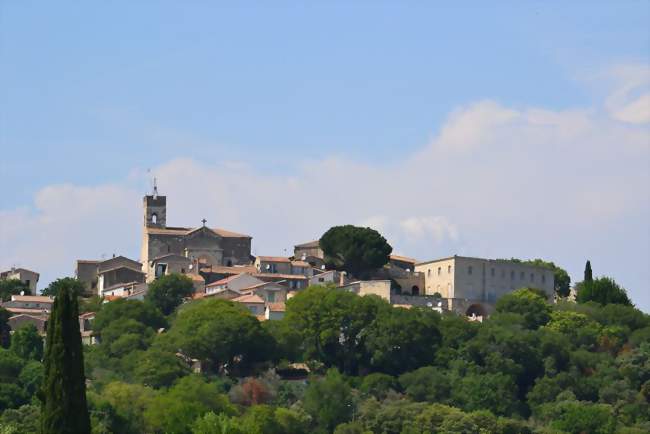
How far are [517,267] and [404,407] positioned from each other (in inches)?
856

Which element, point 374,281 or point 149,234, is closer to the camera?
point 374,281

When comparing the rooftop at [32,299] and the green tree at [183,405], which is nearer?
the green tree at [183,405]

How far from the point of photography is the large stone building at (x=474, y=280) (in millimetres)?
102062

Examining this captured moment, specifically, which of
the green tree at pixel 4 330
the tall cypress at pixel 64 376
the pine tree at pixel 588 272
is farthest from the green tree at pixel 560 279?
the tall cypress at pixel 64 376

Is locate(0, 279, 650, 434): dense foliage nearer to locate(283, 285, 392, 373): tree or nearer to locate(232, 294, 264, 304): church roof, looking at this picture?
locate(283, 285, 392, 373): tree

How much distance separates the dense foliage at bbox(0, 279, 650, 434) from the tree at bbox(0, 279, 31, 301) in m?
13.3

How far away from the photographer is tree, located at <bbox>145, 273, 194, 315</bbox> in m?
101

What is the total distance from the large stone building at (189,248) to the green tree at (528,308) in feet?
57.3

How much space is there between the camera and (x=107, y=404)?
80000 millimetres

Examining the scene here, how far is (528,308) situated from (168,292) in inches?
705

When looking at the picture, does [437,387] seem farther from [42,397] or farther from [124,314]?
[42,397]

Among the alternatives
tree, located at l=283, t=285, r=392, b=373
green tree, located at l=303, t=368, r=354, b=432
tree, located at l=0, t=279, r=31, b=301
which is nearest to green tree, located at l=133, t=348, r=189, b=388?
green tree, located at l=303, t=368, r=354, b=432

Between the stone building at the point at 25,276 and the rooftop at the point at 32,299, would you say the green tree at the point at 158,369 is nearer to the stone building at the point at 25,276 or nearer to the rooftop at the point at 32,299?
the rooftop at the point at 32,299

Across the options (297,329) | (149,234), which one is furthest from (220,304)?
(149,234)
